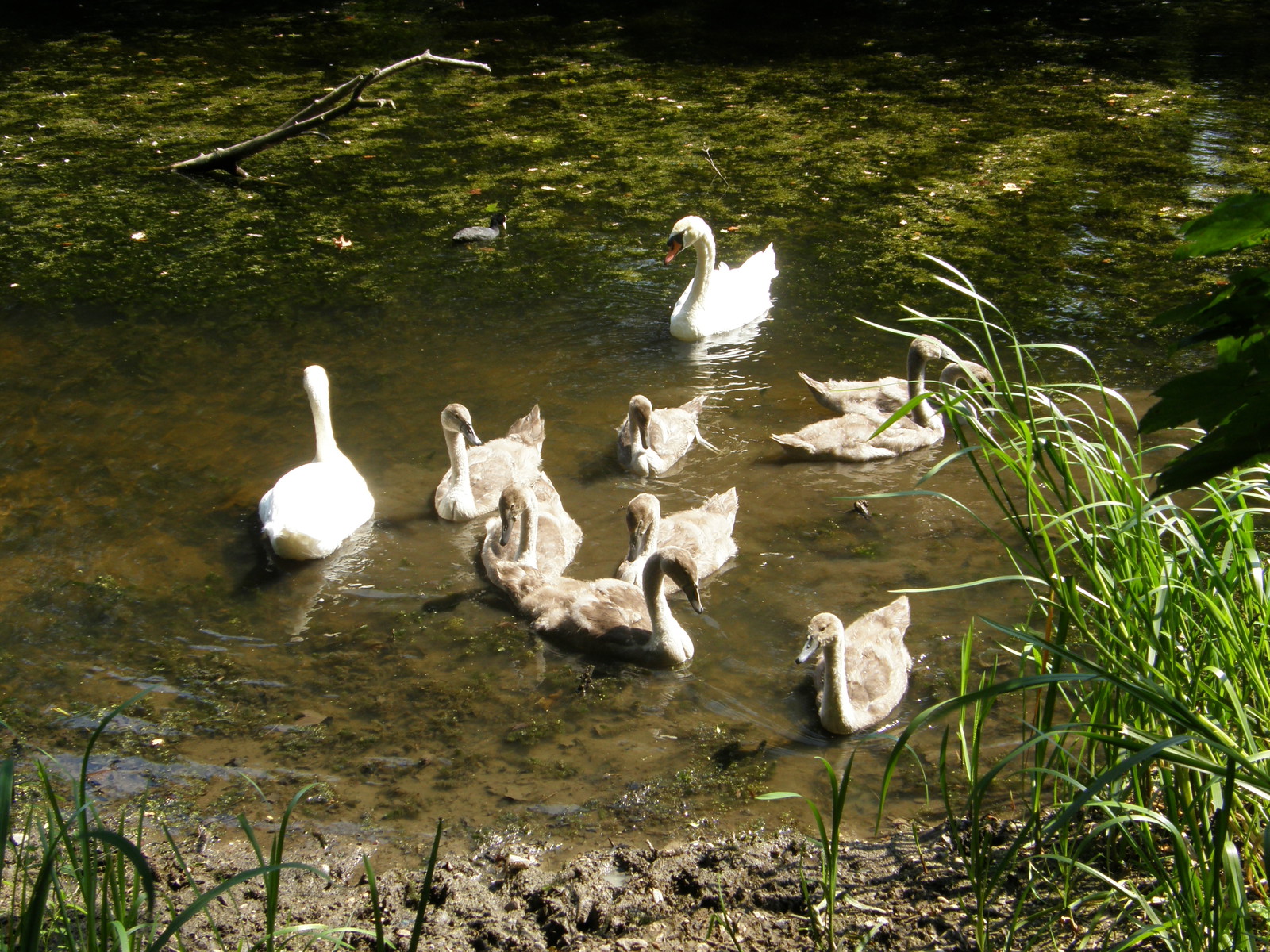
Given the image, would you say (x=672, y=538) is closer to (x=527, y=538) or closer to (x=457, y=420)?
(x=527, y=538)

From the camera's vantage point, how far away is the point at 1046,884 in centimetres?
291

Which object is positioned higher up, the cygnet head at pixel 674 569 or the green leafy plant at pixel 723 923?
the green leafy plant at pixel 723 923

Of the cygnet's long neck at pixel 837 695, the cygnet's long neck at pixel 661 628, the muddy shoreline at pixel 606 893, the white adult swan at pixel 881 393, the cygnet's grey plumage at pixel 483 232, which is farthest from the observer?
the cygnet's grey plumage at pixel 483 232

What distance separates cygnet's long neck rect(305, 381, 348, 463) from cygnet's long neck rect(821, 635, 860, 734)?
9.64 ft

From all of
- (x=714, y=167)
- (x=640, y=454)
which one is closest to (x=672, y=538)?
(x=640, y=454)

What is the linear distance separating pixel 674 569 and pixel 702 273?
11.0 feet

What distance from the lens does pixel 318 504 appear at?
5324 mm

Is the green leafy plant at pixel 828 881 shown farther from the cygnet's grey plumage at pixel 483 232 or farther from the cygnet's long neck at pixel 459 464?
the cygnet's grey plumage at pixel 483 232

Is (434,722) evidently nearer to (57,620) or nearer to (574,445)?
(57,620)

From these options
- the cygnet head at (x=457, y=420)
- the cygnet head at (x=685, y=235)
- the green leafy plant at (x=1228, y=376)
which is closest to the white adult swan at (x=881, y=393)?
the cygnet head at (x=685, y=235)

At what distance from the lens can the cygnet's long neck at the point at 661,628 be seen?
4656 millimetres

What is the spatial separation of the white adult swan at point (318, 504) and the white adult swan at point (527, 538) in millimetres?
707

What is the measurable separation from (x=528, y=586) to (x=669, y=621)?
2.47ft

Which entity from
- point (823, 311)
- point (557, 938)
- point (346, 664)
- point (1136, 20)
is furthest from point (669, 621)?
point (1136, 20)
